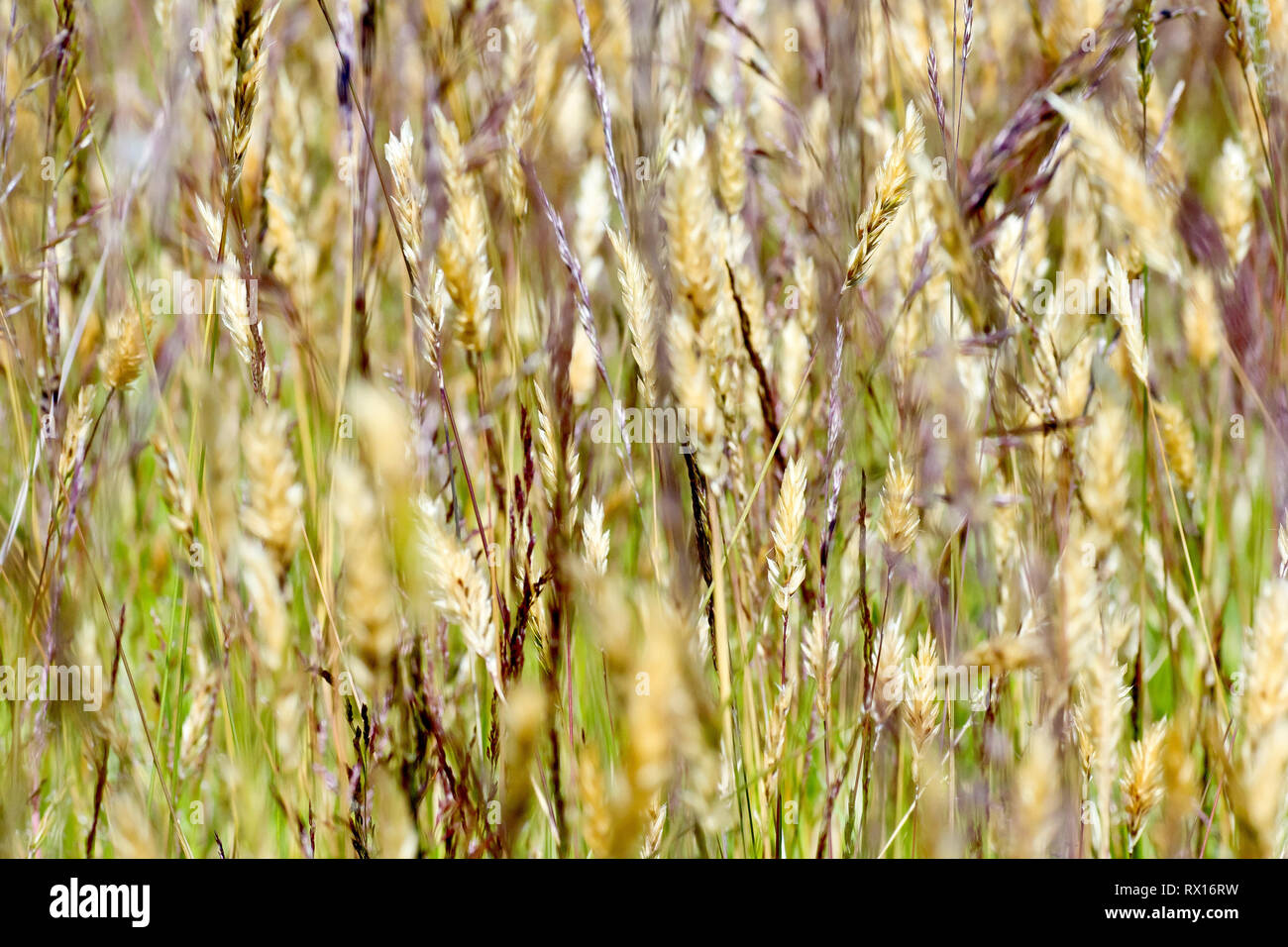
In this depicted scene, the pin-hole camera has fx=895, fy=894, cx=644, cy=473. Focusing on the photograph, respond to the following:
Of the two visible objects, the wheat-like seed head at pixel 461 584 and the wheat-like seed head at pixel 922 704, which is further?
the wheat-like seed head at pixel 922 704

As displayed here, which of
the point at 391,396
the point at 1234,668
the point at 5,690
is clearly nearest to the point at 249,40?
the point at 391,396

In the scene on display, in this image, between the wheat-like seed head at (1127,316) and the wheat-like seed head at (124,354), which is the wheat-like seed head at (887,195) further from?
the wheat-like seed head at (124,354)

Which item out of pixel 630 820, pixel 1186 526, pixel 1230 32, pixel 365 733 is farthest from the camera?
pixel 1186 526

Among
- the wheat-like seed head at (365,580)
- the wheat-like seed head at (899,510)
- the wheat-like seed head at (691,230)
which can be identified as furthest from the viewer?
the wheat-like seed head at (899,510)

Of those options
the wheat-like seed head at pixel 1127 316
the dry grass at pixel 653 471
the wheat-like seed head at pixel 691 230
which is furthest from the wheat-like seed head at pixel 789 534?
the wheat-like seed head at pixel 1127 316

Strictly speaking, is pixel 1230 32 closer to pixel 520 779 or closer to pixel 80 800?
pixel 520 779

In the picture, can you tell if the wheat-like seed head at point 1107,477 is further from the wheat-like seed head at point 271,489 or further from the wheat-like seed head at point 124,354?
the wheat-like seed head at point 124,354

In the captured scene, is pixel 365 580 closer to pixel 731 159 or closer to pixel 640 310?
pixel 640 310

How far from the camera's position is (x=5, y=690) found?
2.09 ft

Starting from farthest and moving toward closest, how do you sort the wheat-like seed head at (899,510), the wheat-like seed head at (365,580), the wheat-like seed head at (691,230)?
the wheat-like seed head at (899,510)
the wheat-like seed head at (691,230)
the wheat-like seed head at (365,580)

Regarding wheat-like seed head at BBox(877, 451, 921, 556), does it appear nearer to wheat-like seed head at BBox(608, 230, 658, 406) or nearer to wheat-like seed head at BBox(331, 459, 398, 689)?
wheat-like seed head at BBox(608, 230, 658, 406)

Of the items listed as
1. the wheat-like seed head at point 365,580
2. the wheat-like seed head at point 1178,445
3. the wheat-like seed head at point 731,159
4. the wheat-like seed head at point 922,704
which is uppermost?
the wheat-like seed head at point 731,159

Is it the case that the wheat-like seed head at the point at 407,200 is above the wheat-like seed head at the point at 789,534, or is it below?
above
